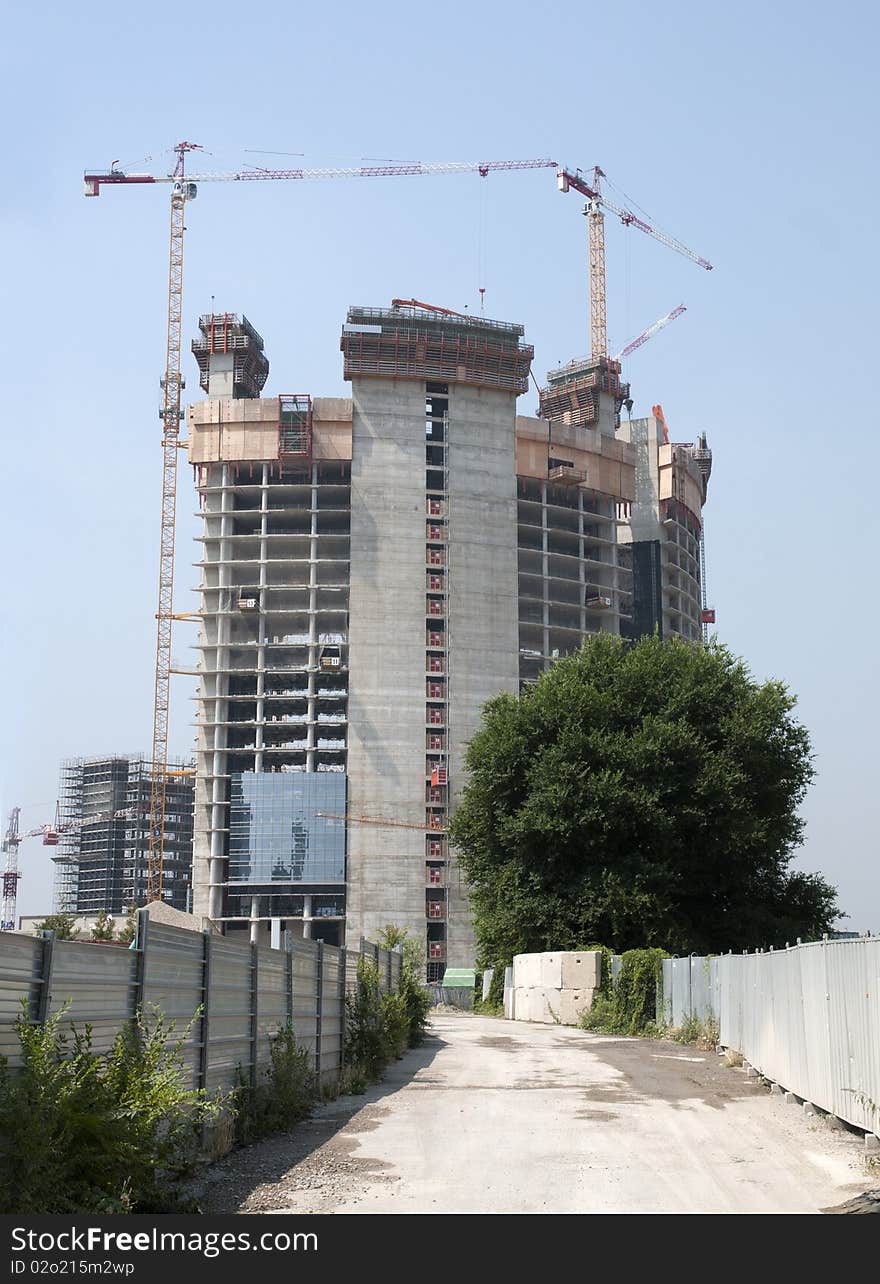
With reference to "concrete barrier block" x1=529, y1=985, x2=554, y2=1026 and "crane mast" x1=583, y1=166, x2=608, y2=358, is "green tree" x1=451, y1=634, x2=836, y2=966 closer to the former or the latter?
"concrete barrier block" x1=529, y1=985, x2=554, y2=1026

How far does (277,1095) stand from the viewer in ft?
58.5

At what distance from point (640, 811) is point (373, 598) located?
256ft

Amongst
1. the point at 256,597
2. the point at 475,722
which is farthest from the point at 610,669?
the point at 256,597

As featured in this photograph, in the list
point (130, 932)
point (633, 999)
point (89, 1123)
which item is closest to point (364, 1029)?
point (130, 932)

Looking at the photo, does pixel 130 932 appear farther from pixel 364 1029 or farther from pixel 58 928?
pixel 58 928

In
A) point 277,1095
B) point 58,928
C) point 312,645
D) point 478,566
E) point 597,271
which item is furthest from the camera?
A: point 597,271

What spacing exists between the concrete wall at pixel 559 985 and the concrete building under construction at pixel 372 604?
238ft

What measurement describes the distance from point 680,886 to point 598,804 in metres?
6.69

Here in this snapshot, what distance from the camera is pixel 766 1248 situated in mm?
9789

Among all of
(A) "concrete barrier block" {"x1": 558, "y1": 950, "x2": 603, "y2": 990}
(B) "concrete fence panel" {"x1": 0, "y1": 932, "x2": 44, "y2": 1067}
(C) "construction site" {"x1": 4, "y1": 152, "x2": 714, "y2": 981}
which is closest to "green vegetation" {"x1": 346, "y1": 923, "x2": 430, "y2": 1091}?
(B) "concrete fence panel" {"x1": 0, "y1": 932, "x2": 44, "y2": 1067}

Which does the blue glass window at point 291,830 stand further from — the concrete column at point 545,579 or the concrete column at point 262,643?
the concrete column at point 545,579

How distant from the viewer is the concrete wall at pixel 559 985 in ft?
161

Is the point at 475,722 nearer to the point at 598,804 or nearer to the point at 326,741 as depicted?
the point at 326,741

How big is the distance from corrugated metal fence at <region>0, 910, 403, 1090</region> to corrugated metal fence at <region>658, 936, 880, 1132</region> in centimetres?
738
